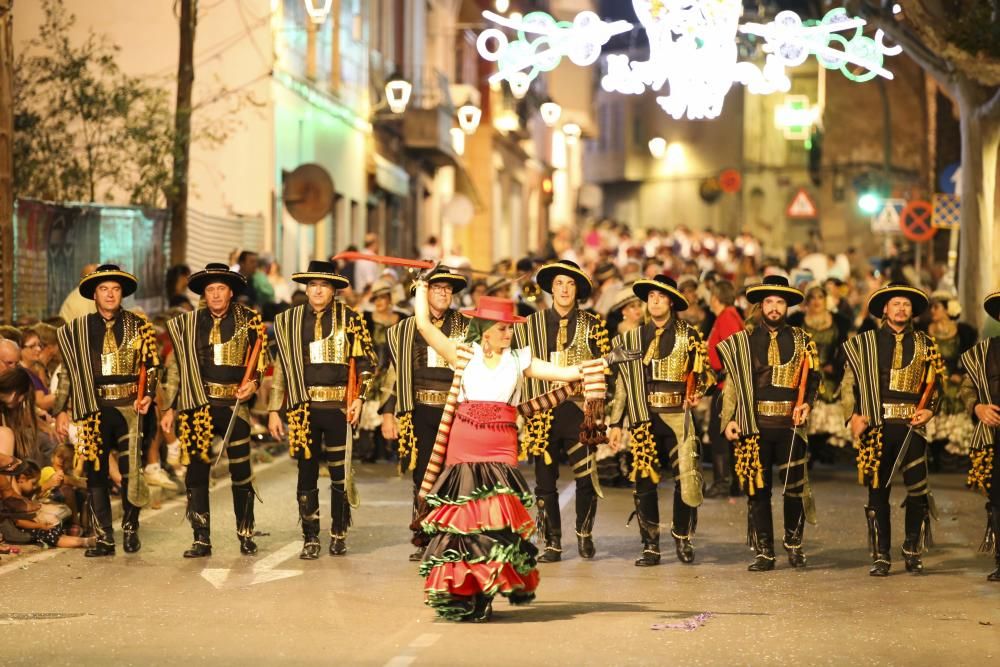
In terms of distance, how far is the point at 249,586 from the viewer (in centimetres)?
1198

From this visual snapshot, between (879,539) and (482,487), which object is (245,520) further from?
(879,539)

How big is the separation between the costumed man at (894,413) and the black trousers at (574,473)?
5.95 ft

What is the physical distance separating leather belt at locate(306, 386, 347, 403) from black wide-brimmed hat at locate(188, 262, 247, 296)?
94cm

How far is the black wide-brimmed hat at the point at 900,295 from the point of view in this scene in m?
13.1

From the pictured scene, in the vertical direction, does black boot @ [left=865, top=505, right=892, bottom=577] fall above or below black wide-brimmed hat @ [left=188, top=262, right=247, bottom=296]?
below

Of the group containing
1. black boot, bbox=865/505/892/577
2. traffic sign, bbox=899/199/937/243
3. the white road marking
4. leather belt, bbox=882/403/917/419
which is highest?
traffic sign, bbox=899/199/937/243

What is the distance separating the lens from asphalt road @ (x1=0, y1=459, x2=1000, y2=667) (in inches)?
385

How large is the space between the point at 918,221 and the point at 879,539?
16089 mm

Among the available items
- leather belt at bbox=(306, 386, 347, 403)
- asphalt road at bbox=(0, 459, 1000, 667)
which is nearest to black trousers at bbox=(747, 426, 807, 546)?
asphalt road at bbox=(0, 459, 1000, 667)

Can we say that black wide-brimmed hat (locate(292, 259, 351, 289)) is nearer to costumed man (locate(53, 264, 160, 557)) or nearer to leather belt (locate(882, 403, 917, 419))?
costumed man (locate(53, 264, 160, 557))

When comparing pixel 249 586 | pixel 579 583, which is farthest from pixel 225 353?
pixel 579 583

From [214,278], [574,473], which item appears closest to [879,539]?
[574,473]

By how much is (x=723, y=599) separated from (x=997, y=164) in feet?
43.4

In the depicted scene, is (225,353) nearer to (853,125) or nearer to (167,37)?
(167,37)
